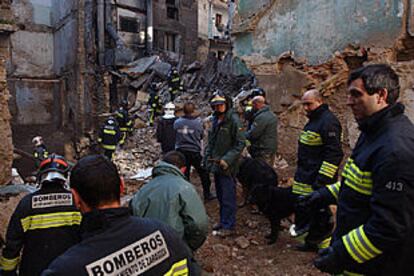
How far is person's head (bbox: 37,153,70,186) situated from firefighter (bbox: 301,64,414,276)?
1825 millimetres

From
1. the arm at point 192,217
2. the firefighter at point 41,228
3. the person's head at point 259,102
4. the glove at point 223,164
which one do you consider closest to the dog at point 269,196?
the glove at point 223,164

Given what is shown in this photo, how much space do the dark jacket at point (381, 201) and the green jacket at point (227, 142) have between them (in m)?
2.56

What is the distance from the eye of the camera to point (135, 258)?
1.30m

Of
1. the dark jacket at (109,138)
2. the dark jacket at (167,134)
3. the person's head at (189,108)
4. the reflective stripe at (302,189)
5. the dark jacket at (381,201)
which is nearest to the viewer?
the dark jacket at (381,201)

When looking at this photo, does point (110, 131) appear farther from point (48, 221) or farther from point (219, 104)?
point (48, 221)

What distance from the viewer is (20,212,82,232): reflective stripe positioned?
2.27m

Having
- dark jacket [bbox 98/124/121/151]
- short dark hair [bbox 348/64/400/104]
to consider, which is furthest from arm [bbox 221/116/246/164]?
dark jacket [bbox 98/124/121/151]

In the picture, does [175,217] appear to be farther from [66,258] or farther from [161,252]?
[66,258]

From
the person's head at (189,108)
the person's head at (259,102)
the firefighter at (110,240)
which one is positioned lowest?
the firefighter at (110,240)

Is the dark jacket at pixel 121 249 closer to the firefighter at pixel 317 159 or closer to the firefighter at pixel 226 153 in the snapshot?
the firefighter at pixel 317 159

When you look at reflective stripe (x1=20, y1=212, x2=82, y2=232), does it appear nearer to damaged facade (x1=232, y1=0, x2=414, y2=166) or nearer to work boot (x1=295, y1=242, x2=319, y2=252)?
work boot (x1=295, y1=242, x2=319, y2=252)

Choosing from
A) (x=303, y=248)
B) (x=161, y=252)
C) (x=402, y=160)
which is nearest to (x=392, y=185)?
(x=402, y=160)

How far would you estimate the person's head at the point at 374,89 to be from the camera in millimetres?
1745

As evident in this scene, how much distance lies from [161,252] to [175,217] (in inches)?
44.3
